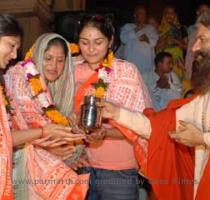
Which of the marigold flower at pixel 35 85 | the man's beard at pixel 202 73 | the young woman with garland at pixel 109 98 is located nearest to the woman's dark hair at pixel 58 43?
the young woman with garland at pixel 109 98

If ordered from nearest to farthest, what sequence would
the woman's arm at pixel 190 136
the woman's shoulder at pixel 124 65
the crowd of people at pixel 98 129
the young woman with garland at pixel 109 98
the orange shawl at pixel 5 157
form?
1. the orange shawl at pixel 5 157
2. the woman's arm at pixel 190 136
3. the crowd of people at pixel 98 129
4. the young woman with garland at pixel 109 98
5. the woman's shoulder at pixel 124 65

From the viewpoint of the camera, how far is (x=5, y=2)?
6137 millimetres

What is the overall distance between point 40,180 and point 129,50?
4386mm

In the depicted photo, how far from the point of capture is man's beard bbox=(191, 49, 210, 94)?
2.93 meters

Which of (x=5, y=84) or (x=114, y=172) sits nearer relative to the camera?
(x=5, y=84)

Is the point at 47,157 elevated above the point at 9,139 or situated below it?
below

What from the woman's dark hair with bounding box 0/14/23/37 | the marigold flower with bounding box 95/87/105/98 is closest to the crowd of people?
the marigold flower with bounding box 95/87/105/98

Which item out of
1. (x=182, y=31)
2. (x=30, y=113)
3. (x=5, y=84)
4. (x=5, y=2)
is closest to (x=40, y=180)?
(x=30, y=113)

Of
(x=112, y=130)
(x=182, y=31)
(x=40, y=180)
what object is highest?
(x=182, y=31)

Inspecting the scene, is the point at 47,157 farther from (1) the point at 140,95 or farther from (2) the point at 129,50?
(2) the point at 129,50

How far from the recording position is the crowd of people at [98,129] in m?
3.11

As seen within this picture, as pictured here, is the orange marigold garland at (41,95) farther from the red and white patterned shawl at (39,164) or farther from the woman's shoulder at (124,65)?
the woman's shoulder at (124,65)

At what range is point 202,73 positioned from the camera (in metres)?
2.99

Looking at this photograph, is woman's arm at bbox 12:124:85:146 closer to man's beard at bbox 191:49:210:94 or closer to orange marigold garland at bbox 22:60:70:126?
orange marigold garland at bbox 22:60:70:126
